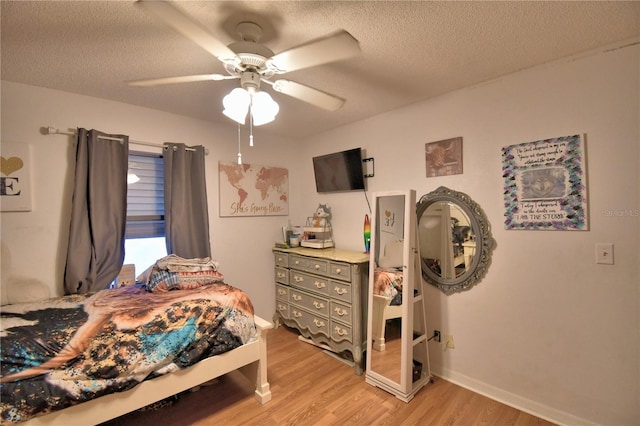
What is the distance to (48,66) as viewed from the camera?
1833 mm

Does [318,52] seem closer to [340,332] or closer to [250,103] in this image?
[250,103]

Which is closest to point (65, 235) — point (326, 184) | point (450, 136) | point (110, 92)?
point (110, 92)

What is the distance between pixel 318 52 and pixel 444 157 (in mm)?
1508

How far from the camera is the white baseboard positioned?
180cm

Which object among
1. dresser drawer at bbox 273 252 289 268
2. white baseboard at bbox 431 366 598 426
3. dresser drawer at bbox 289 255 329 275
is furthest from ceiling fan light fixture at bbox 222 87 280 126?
white baseboard at bbox 431 366 598 426

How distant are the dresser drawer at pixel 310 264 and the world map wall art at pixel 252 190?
2.28 feet

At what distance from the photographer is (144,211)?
8.64 ft

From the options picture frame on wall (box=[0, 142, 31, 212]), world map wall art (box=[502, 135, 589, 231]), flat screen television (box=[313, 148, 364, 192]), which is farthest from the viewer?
flat screen television (box=[313, 148, 364, 192])

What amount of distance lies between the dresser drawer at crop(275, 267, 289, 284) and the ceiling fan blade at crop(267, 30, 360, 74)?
2215mm

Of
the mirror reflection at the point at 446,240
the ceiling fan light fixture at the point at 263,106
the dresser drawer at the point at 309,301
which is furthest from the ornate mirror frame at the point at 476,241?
the ceiling fan light fixture at the point at 263,106

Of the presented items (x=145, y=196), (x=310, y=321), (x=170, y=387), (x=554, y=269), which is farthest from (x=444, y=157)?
(x=145, y=196)

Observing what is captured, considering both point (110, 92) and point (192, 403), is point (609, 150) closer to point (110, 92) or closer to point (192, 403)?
point (192, 403)

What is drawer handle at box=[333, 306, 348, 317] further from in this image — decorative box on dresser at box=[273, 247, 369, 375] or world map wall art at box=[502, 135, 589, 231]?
world map wall art at box=[502, 135, 589, 231]

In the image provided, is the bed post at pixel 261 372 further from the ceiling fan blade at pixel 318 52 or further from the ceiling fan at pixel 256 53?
the ceiling fan blade at pixel 318 52
